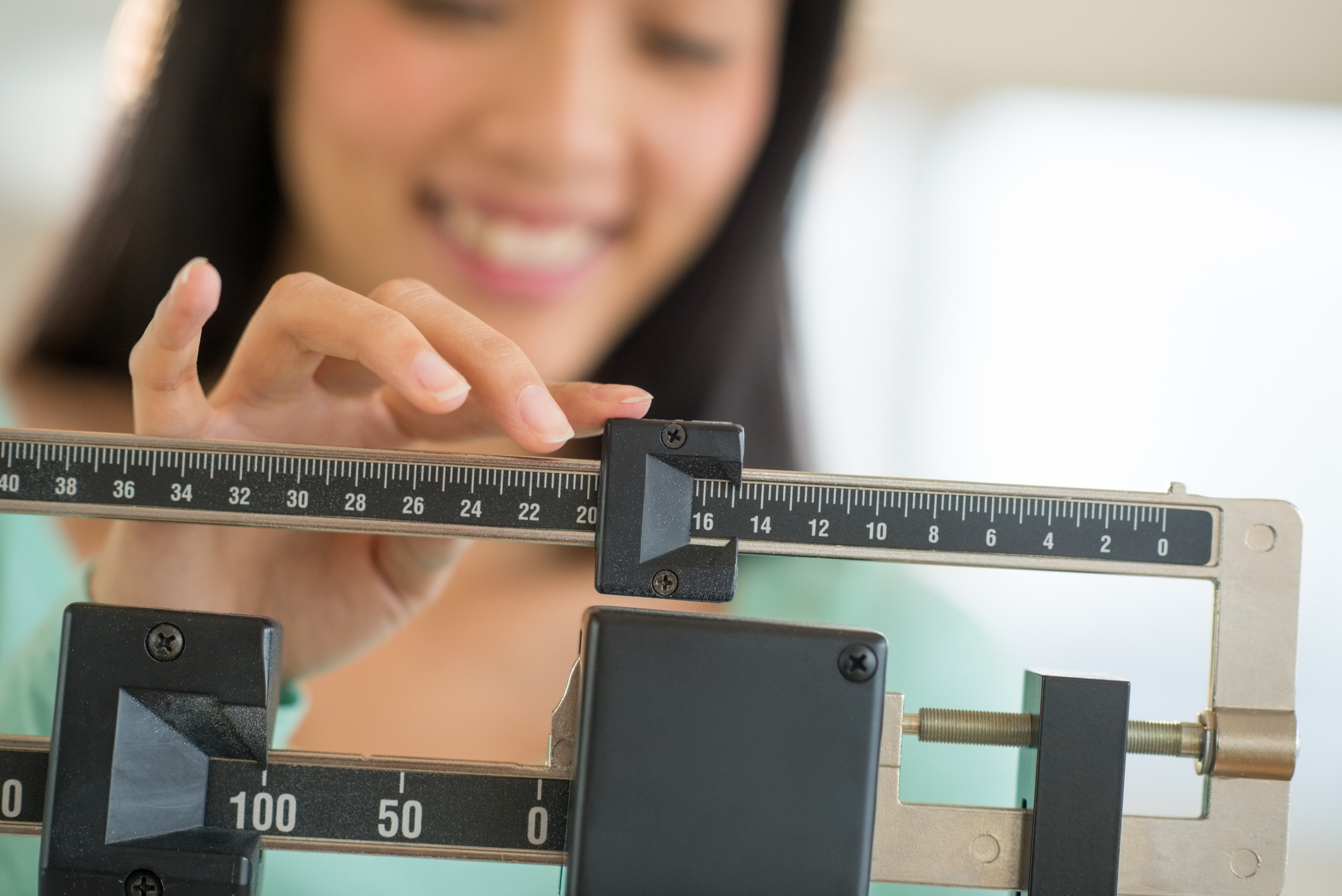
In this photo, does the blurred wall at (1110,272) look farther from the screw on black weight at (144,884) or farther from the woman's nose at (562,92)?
the screw on black weight at (144,884)

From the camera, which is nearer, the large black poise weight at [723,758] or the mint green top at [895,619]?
the large black poise weight at [723,758]

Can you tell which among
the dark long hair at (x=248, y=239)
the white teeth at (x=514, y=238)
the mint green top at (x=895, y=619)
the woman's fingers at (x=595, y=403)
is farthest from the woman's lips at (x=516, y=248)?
the woman's fingers at (x=595, y=403)

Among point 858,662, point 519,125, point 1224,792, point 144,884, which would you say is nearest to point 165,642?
point 144,884

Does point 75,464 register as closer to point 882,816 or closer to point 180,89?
point 882,816

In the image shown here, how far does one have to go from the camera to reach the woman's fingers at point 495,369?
64 centimetres

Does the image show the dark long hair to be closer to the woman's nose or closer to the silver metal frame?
the woman's nose

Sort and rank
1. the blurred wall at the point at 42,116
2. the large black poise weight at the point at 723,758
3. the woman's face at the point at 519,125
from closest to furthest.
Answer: the large black poise weight at the point at 723,758
the woman's face at the point at 519,125
the blurred wall at the point at 42,116

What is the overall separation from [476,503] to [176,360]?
0.78 ft

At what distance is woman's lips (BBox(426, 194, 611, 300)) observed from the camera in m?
1.43

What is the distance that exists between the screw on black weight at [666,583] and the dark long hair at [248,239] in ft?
2.73

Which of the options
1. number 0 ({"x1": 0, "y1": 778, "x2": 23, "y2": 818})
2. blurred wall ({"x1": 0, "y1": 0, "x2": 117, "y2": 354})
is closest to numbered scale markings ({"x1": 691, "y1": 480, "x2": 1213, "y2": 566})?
number 0 ({"x1": 0, "y1": 778, "x2": 23, "y2": 818})

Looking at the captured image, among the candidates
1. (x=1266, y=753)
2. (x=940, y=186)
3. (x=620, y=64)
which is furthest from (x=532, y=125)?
(x=1266, y=753)

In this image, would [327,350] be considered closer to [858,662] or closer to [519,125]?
[858,662]

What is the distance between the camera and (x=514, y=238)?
4.72ft
